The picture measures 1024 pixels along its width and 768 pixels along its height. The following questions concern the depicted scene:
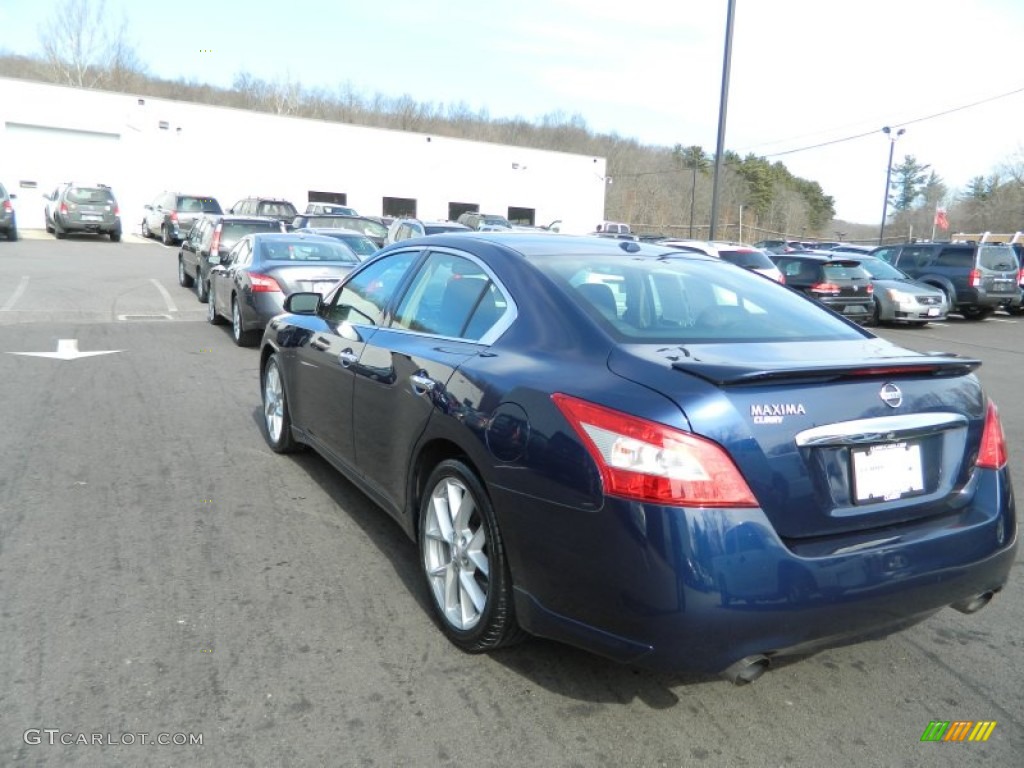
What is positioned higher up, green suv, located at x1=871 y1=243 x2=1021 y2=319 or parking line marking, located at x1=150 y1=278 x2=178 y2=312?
green suv, located at x1=871 y1=243 x2=1021 y2=319

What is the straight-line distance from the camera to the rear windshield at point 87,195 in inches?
1093

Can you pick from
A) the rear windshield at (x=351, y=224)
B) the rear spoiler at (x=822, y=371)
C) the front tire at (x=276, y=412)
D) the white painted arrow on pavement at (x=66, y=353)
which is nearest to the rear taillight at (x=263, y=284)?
the white painted arrow on pavement at (x=66, y=353)

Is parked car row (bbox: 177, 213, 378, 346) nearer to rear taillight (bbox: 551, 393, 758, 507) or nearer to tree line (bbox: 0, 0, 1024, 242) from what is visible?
rear taillight (bbox: 551, 393, 758, 507)

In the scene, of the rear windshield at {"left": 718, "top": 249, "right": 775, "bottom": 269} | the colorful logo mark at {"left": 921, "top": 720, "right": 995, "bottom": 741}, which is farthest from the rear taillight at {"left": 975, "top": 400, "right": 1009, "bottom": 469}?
the rear windshield at {"left": 718, "top": 249, "right": 775, "bottom": 269}

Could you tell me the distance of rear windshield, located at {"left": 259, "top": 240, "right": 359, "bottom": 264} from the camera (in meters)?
10.4

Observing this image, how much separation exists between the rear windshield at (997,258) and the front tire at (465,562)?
790 inches

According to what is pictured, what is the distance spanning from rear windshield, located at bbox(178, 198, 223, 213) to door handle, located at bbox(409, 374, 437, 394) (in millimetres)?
28033

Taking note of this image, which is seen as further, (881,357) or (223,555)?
(223,555)

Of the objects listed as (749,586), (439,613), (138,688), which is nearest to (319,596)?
(439,613)

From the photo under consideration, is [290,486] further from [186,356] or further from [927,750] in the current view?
[186,356]

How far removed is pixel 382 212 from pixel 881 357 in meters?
41.6

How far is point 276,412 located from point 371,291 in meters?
1.69

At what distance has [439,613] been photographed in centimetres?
345

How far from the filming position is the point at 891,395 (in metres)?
2.78
